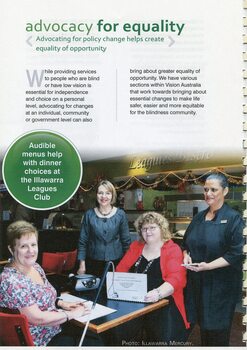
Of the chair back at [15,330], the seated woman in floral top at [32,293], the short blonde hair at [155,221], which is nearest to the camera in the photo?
the chair back at [15,330]

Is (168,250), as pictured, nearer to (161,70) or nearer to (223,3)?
(161,70)

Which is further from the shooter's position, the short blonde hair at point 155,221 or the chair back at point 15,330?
the short blonde hair at point 155,221

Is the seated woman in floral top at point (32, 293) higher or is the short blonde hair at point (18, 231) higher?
the short blonde hair at point (18, 231)

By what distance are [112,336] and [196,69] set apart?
132 centimetres

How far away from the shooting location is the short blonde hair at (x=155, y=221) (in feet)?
6.09

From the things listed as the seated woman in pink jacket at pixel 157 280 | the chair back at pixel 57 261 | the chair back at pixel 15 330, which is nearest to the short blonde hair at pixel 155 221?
the seated woman in pink jacket at pixel 157 280

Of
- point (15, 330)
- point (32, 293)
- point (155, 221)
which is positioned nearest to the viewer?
point (15, 330)

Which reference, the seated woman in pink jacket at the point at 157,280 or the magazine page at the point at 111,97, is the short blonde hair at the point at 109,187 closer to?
the magazine page at the point at 111,97

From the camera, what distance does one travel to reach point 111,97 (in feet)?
6.06

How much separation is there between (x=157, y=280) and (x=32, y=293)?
0.58m

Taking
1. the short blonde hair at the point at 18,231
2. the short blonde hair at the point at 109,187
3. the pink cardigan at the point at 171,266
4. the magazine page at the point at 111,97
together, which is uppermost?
the magazine page at the point at 111,97

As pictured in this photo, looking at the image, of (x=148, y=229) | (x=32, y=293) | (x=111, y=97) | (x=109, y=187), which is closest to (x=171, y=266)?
(x=148, y=229)

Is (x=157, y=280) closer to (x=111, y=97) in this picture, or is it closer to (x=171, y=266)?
(x=171, y=266)

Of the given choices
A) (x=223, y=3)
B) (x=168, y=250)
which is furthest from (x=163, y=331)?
(x=223, y=3)
